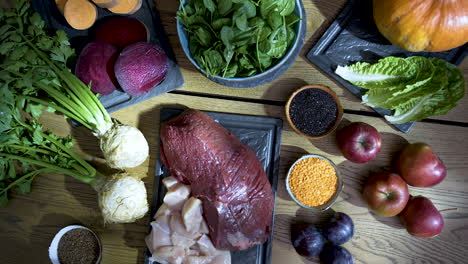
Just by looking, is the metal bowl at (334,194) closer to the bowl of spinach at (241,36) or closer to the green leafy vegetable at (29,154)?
the bowl of spinach at (241,36)

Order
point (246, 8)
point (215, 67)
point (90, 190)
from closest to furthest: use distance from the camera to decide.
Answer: point (246, 8), point (215, 67), point (90, 190)

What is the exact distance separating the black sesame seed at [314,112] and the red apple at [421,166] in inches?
13.0

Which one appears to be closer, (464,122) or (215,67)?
(215,67)

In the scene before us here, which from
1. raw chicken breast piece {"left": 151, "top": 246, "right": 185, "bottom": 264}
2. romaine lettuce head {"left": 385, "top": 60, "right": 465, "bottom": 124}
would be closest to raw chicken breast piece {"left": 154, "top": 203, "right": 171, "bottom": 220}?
raw chicken breast piece {"left": 151, "top": 246, "right": 185, "bottom": 264}

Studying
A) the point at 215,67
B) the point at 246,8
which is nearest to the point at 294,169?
the point at 215,67

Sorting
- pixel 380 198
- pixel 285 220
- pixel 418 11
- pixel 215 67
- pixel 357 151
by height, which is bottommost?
pixel 285 220

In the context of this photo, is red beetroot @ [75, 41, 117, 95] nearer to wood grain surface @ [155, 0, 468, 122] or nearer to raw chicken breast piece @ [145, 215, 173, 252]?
wood grain surface @ [155, 0, 468, 122]

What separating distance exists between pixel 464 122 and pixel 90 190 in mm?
1599

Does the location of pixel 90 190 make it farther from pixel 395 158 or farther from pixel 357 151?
pixel 395 158

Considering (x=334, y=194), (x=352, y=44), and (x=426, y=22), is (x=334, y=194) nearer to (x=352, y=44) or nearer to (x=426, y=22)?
(x=352, y=44)

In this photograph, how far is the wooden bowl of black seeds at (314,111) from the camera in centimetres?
151

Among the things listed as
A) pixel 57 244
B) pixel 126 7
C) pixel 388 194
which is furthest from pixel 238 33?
pixel 57 244

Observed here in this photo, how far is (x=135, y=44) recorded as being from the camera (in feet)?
4.91

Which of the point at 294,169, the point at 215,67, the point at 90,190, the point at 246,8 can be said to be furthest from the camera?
the point at 90,190
